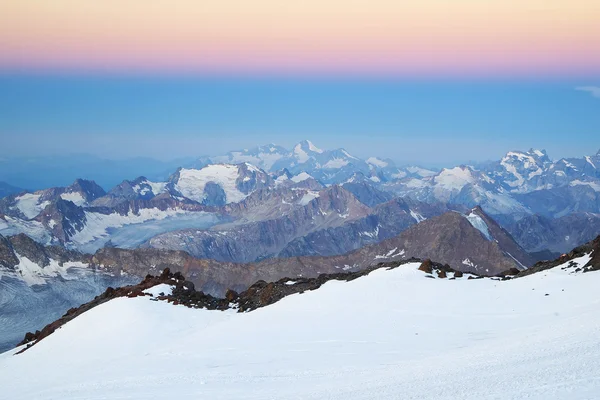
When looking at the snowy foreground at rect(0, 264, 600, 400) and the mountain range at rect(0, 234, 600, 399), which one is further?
the mountain range at rect(0, 234, 600, 399)

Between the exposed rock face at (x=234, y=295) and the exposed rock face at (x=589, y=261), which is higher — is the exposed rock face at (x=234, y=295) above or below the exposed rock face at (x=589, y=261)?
below

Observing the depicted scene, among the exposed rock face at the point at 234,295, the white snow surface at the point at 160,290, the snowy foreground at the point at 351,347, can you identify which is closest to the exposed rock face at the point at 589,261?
the snowy foreground at the point at 351,347

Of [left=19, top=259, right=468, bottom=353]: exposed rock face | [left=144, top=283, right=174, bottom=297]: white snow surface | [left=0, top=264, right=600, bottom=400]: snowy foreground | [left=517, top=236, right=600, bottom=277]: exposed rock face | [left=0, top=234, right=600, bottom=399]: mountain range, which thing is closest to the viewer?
[left=0, top=264, right=600, bottom=400]: snowy foreground

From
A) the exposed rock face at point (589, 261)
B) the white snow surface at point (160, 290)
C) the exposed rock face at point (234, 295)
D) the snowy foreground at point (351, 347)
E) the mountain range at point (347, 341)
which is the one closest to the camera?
the snowy foreground at point (351, 347)

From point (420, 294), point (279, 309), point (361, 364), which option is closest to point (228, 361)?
point (361, 364)

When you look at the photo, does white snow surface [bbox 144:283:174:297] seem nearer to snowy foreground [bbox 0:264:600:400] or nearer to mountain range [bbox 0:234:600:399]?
mountain range [bbox 0:234:600:399]

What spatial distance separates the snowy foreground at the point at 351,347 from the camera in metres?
20.3

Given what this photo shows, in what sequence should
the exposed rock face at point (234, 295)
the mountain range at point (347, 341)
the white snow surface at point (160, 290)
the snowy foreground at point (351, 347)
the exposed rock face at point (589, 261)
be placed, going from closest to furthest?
the snowy foreground at point (351, 347)
the mountain range at point (347, 341)
the exposed rock face at point (589, 261)
the exposed rock face at point (234, 295)
the white snow surface at point (160, 290)

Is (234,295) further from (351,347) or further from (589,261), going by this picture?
(589,261)

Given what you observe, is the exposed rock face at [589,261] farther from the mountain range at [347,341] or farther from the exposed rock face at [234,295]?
the exposed rock face at [234,295]

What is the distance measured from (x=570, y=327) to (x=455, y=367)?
6120 millimetres

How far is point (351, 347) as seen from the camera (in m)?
29.3

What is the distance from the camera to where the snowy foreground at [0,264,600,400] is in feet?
66.6

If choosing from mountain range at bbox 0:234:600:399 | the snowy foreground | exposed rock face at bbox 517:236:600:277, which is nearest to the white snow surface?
mountain range at bbox 0:234:600:399
